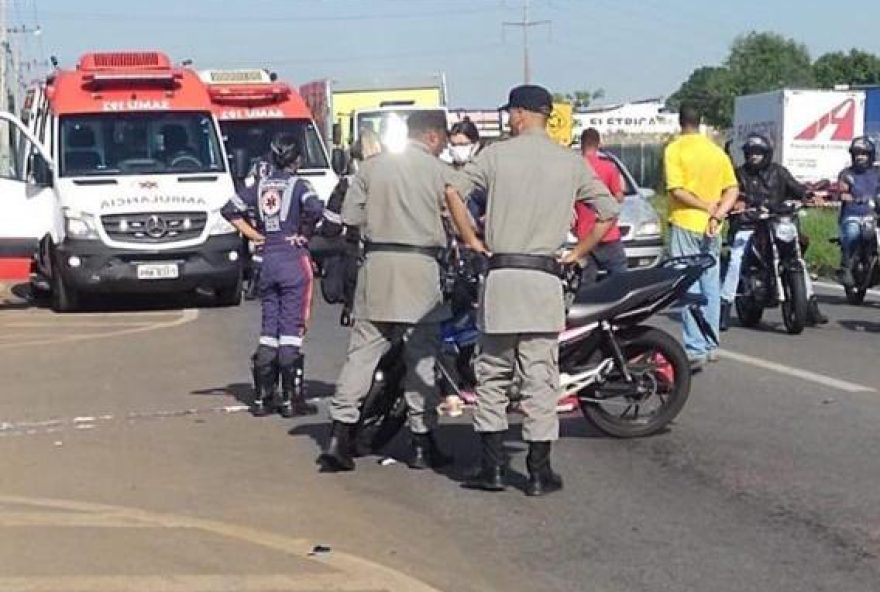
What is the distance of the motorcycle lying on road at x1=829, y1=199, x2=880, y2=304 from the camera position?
56.7 feet

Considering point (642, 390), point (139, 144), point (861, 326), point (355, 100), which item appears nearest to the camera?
point (642, 390)

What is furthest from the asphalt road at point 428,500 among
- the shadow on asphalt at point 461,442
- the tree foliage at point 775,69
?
the tree foliage at point 775,69

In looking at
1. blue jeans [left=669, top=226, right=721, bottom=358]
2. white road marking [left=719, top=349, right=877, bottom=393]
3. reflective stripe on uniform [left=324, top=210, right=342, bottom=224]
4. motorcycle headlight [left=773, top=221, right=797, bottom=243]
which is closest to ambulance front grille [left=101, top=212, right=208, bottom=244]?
motorcycle headlight [left=773, top=221, right=797, bottom=243]

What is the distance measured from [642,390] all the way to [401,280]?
1704 millimetres

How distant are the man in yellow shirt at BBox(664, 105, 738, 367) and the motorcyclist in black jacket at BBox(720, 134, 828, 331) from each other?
219 centimetres

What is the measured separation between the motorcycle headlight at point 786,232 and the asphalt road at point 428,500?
77.8 inches

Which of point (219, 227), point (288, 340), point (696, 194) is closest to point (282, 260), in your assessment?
point (288, 340)

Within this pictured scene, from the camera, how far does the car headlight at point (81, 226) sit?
18500 mm

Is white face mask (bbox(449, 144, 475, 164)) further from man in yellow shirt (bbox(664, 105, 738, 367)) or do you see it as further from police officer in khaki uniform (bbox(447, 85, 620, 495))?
police officer in khaki uniform (bbox(447, 85, 620, 495))

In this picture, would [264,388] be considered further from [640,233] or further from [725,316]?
[640,233]

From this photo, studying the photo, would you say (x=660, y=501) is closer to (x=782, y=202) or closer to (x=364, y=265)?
(x=364, y=265)

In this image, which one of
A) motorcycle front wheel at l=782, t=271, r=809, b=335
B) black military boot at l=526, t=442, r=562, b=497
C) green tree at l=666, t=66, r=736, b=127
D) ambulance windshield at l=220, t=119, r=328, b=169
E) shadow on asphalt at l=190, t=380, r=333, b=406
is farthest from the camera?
green tree at l=666, t=66, r=736, b=127

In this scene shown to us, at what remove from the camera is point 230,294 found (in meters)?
19.5

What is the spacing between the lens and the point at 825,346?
14266 mm
